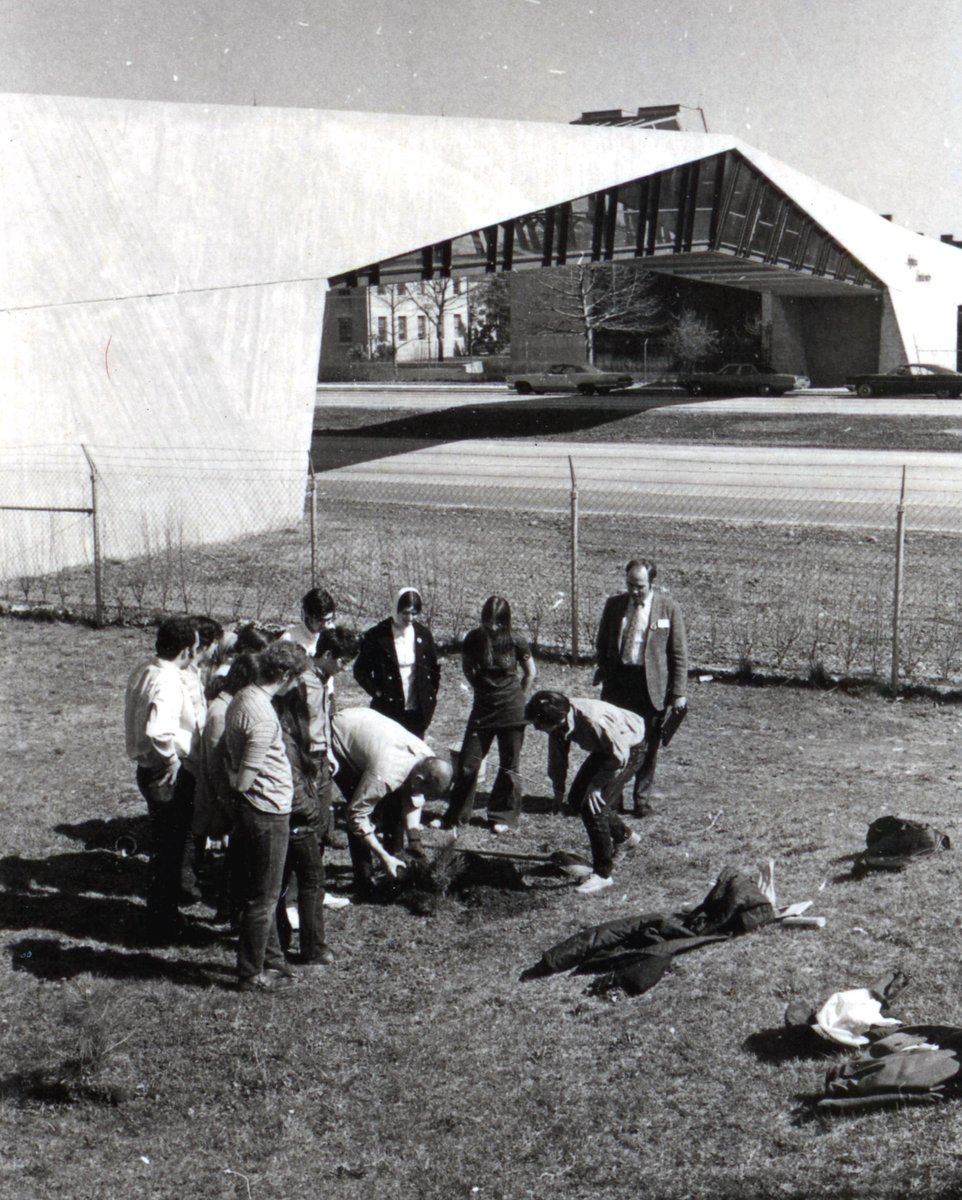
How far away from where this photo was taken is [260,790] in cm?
596

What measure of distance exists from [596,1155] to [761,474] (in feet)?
72.2

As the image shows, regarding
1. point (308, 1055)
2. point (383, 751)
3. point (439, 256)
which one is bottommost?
point (308, 1055)

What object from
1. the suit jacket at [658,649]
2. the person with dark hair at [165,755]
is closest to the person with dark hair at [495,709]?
the suit jacket at [658,649]

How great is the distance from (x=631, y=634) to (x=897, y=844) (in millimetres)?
2104

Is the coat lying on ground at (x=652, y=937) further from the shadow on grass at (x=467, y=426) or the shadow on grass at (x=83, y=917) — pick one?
the shadow on grass at (x=467, y=426)

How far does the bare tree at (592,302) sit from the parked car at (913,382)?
17.1 meters

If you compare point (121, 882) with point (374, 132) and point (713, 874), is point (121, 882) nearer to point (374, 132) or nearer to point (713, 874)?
point (713, 874)

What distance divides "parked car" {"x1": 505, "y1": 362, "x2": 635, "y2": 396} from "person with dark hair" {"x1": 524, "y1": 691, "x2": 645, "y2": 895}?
138 ft

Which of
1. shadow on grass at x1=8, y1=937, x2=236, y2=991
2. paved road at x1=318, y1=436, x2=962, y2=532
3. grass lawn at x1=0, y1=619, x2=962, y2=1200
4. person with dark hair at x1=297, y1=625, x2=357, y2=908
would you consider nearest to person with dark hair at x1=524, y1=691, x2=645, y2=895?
grass lawn at x1=0, y1=619, x2=962, y2=1200

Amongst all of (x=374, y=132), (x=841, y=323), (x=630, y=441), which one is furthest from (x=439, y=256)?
(x=841, y=323)

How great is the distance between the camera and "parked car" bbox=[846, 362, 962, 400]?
1721 inches

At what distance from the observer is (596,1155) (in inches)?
187

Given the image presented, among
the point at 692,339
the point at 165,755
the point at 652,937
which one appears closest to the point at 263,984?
the point at 165,755

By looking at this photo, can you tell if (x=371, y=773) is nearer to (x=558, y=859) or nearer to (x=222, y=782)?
(x=222, y=782)
